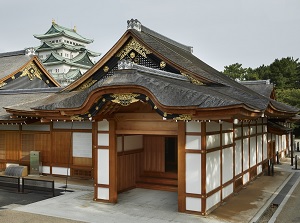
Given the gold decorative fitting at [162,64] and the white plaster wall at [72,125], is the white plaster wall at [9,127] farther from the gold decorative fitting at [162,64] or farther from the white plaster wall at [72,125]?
the gold decorative fitting at [162,64]

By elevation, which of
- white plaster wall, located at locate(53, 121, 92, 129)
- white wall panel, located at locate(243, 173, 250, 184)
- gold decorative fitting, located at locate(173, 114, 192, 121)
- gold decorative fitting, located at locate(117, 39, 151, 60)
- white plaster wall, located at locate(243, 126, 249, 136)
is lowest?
white wall panel, located at locate(243, 173, 250, 184)

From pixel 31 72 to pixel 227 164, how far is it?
18.1 meters

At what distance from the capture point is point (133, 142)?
48.9 ft

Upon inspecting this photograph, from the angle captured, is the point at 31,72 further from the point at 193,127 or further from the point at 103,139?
the point at 193,127

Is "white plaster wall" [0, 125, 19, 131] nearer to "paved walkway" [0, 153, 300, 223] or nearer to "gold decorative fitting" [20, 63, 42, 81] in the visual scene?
"gold decorative fitting" [20, 63, 42, 81]

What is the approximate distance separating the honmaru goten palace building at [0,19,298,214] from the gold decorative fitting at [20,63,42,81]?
4.98 meters

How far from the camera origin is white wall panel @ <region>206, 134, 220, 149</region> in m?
11.5

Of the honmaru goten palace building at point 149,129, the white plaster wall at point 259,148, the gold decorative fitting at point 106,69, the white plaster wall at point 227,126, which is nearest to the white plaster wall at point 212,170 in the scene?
the honmaru goten palace building at point 149,129

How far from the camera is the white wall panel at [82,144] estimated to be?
17.9 meters

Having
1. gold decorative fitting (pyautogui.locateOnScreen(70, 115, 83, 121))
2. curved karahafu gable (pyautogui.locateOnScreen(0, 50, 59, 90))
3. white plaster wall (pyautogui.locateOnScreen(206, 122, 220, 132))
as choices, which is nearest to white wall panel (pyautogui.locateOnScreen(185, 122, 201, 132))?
white plaster wall (pyautogui.locateOnScreen(206, 122, 220, 132))

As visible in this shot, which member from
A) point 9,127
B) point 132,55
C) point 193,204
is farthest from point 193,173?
point 9,127

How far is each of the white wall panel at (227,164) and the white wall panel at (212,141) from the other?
0.89 meters

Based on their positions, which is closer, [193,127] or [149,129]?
[193,127]

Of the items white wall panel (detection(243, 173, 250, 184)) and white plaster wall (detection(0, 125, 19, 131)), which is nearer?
white wall panel (detection(243, 173, 250, 184))
